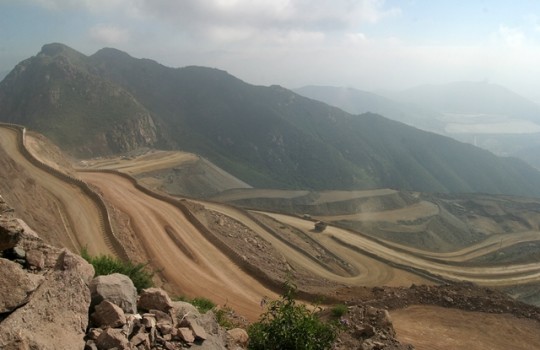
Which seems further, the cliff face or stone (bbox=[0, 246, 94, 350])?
the cliff face

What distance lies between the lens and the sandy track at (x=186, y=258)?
22828 millimetres

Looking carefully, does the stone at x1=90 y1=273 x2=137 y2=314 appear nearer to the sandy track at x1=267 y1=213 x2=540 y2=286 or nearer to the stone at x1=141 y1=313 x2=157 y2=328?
→ the stone at x1=141 y1=313 x2=157 y2=328

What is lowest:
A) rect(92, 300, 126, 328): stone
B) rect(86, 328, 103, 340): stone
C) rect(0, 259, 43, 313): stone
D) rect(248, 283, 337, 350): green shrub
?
rect(248, 283, 337, 350): green shrub

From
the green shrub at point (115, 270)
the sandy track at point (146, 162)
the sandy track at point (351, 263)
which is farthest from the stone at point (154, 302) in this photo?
the sandy track at point (146, 162)

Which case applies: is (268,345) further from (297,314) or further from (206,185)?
(206,185)

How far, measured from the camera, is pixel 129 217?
31016mm

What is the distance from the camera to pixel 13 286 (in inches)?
248

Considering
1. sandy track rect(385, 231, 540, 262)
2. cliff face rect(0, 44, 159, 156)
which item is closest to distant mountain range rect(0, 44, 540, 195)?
cliff face rect(0, 44, 159, 156)

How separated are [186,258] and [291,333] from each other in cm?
1829

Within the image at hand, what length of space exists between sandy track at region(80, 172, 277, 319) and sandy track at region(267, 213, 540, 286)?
1887 cm

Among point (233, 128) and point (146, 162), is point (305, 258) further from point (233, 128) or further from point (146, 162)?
point (233, 128)

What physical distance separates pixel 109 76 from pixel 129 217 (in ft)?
482

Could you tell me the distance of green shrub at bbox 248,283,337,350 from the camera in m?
9.27

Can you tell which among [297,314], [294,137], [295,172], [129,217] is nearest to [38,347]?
[297,314]
